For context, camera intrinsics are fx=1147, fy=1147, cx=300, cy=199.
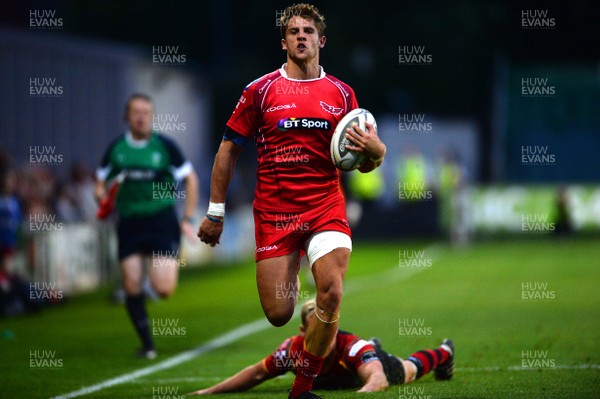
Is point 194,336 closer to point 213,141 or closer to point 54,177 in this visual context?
point 54,177

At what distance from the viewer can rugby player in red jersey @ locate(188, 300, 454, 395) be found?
8109mm

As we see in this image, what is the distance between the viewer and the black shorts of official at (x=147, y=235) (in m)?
11.3

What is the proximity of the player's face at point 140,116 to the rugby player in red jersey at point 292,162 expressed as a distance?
3860mm

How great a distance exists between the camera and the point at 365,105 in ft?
150

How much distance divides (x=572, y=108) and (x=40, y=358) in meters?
27.4

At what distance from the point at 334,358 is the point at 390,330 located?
14.8 feet

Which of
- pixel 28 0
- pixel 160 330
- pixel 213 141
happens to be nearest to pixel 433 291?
pixel 160 330

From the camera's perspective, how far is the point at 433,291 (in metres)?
17.7
